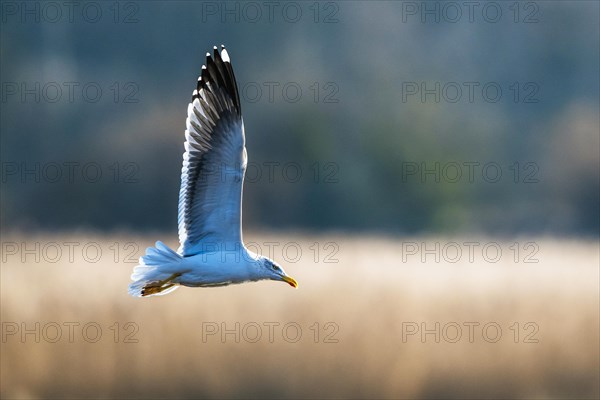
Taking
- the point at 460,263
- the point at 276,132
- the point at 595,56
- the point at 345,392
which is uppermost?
the point at 595,56

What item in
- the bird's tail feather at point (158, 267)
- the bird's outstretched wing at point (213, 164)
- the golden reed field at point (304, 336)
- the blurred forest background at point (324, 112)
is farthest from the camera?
the blurred forest background at point (324, 112)

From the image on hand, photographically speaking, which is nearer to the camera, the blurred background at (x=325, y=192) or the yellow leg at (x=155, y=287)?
the yellow leg at (x=155, y=287)

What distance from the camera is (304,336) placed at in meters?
5.58

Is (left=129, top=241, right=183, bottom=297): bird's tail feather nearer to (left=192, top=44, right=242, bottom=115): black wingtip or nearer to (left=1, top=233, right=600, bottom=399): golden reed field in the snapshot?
(left=192, top=44, right=242, bottom=115): black wingtip

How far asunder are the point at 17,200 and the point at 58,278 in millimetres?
9284

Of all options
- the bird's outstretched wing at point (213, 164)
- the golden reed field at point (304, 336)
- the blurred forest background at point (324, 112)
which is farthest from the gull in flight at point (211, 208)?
the blurred forest background at point (324, 112)

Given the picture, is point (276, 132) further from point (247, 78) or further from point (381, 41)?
point (381, 41)

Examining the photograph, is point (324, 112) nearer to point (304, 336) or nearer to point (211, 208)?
point (304, 336)

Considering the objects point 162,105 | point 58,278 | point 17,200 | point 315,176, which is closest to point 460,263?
point 58,278

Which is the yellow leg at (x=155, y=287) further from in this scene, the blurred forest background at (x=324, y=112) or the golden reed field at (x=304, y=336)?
the blurred forest background at (x=324, y=112)

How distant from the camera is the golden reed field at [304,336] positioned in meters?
5.35

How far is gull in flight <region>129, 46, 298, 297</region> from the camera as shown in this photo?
180 inches

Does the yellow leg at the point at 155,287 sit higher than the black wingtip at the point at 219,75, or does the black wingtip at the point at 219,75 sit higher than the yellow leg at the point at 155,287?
the black wingtip at the point at 219,75

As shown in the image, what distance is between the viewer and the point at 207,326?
5582mm
